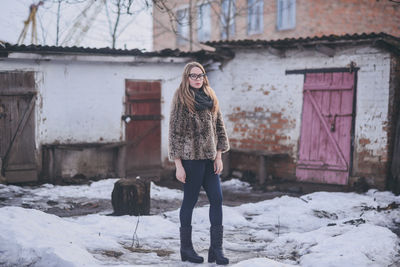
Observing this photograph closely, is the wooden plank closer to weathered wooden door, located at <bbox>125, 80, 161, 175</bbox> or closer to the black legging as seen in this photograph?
weathered wooden door, located at <bbox>125, 80, 161, 175</bbox>

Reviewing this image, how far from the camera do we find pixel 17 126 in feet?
31.1

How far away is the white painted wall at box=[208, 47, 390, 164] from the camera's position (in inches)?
355

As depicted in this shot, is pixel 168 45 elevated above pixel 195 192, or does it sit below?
above

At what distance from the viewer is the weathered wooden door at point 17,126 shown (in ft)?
30.7

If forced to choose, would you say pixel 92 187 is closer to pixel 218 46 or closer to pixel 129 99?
pixel 129 99

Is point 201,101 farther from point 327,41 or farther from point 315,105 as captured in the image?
point 315,105

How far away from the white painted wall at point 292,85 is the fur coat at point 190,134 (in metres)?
6.08

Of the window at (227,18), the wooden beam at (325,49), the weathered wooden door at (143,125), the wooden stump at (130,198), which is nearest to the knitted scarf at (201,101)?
the wooden stump at (130,198)

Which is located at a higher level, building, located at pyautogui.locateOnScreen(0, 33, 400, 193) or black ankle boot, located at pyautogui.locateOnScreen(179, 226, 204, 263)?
building, located at pyautogui.locateOnScreen(0, 33, 400, 193)

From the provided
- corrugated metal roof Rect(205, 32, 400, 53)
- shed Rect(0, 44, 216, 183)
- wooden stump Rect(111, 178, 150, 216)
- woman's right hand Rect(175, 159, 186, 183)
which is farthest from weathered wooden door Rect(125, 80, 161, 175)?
woman's right hand Rect(175, 159, 186, 183)

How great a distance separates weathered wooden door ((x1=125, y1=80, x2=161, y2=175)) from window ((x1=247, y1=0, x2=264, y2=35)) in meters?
6.86

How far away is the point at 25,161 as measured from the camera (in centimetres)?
957

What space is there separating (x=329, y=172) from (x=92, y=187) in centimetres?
503

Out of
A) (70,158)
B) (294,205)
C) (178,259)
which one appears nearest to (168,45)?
(70,158)
